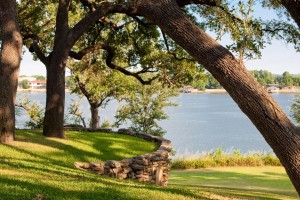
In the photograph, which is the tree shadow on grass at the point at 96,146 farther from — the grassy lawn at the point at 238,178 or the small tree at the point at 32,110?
the small tree at the point at 32,110

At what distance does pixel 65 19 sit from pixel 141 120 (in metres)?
21.0

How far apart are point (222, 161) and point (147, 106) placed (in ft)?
45.7

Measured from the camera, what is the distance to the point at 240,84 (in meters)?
5.64

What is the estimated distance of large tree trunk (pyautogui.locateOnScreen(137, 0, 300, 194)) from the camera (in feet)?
17.8

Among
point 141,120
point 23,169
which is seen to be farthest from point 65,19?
point 141,120

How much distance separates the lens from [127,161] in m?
11.4

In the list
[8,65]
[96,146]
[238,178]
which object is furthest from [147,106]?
[8,65]

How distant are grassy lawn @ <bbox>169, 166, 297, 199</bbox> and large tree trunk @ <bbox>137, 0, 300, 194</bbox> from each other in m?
10.4

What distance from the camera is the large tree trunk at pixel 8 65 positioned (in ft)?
37.7

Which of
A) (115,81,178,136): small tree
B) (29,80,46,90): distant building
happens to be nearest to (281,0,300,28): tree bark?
(115,81,178,136): small tree

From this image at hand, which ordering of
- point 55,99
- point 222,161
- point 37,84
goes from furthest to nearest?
point 37,84
point 222,161
point 55,99

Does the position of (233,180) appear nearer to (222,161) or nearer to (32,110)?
(222,161)

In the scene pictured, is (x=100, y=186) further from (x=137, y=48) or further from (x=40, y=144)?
(x=137, y=48)

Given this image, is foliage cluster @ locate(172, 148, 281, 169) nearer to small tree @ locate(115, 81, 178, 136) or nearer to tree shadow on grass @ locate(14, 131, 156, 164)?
tree shadow on grass @ locate(14, 131, 156, 164)
